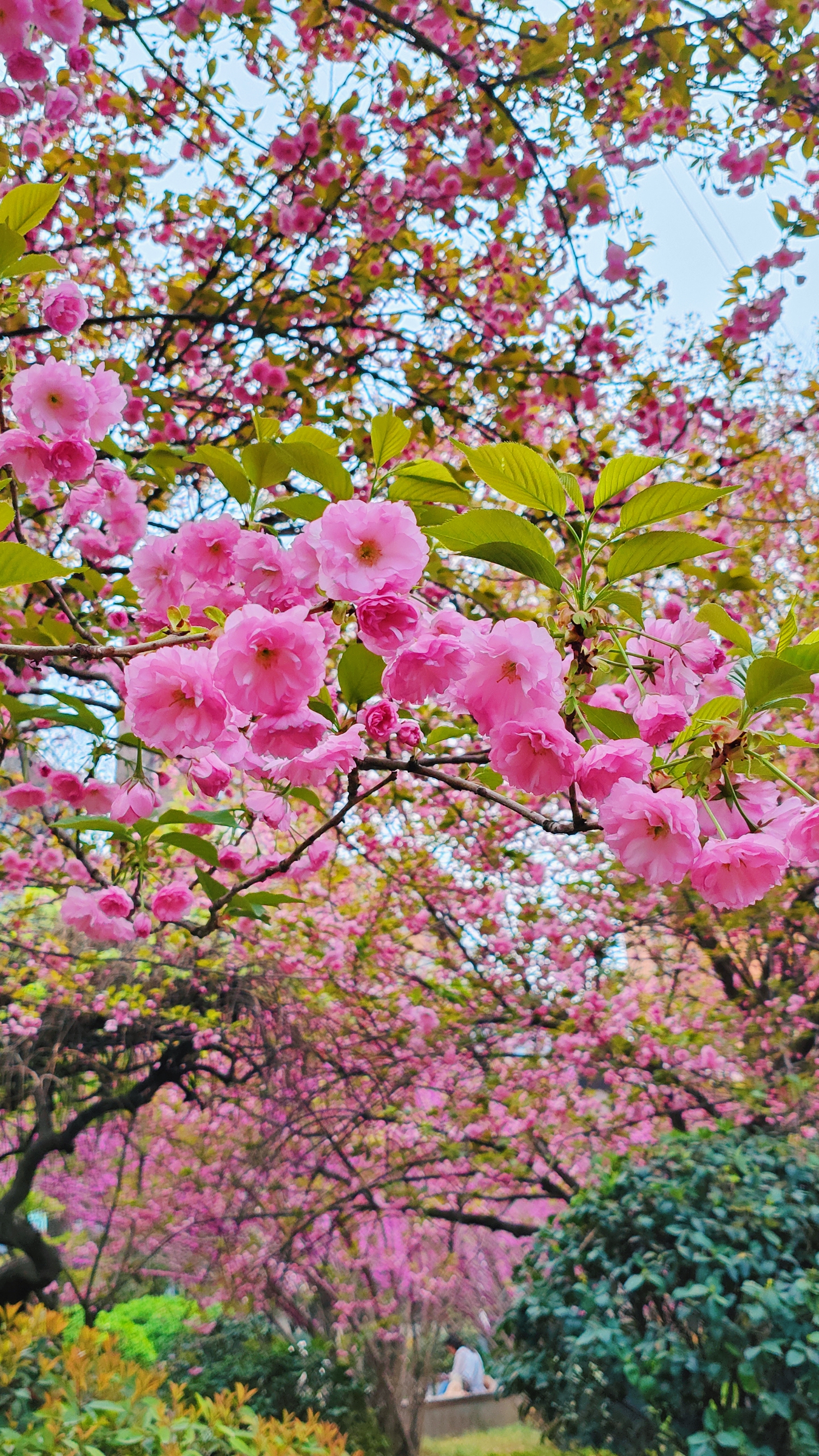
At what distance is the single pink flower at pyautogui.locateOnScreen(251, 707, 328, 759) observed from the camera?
3.16 ft

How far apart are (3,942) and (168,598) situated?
7.40ft

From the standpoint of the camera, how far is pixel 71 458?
1.24 m

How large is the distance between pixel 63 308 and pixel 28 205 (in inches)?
14.8

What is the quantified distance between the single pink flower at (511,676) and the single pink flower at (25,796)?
1617mm

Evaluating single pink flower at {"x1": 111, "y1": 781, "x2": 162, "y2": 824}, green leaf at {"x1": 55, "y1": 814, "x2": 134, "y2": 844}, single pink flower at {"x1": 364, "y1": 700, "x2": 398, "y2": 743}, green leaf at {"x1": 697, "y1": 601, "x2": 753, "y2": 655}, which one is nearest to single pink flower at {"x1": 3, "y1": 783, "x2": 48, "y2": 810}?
green leaf at {"x1": 55, "y1": 814, "x2": 134, "y2": 844}

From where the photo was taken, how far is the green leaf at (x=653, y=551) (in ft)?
2.95

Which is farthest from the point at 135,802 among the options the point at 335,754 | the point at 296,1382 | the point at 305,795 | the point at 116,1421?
the point at 296,1382

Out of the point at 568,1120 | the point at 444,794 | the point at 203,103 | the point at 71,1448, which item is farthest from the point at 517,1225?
the point at 203,103

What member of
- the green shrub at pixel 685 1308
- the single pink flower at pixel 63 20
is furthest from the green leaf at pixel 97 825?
the green shrub at pixel 685 1308

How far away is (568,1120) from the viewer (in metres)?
5.26

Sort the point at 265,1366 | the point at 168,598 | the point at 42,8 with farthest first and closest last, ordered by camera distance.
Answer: the point at 265,1366 < the point at 42,8 < the point at 168,598

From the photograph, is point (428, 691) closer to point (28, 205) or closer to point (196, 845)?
point (196, 845)

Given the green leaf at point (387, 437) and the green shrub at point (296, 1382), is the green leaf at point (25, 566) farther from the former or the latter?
the green shrub at point (296, 1382)

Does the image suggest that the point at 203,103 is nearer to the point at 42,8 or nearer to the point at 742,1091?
the point at 42,8
